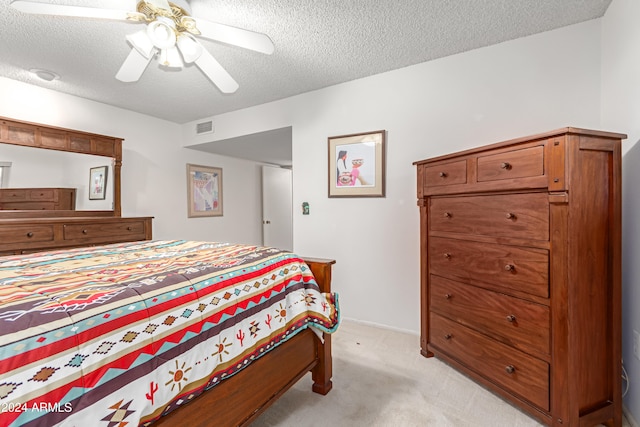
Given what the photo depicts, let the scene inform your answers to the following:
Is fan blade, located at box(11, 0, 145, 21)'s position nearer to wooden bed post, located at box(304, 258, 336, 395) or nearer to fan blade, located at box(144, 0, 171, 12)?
fan blade, located at box(144, 0, 171, 12)

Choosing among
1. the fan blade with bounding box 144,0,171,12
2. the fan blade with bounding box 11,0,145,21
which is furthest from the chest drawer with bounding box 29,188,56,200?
the fan blade with bounding box 144,0,171,12

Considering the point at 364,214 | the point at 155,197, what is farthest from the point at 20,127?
the point at 364,214

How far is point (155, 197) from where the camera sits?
12.7 feet

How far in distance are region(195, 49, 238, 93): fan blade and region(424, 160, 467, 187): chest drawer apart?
1.55 m

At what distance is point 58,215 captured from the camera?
9.55ft

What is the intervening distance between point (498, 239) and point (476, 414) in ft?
3.15

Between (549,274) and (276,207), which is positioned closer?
(549,274)

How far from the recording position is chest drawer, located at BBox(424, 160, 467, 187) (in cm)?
184

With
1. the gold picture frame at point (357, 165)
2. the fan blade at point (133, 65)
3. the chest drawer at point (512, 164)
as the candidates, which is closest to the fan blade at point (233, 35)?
the fan blade at point (133, 65)

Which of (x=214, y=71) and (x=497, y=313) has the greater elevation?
(x=214, y=71)

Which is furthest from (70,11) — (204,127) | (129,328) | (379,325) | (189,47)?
(379,325)

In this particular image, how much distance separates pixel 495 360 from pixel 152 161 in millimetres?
4216

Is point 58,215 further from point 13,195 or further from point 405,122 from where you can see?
point 405,122

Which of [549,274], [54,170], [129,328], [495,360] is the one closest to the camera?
[129,328]
